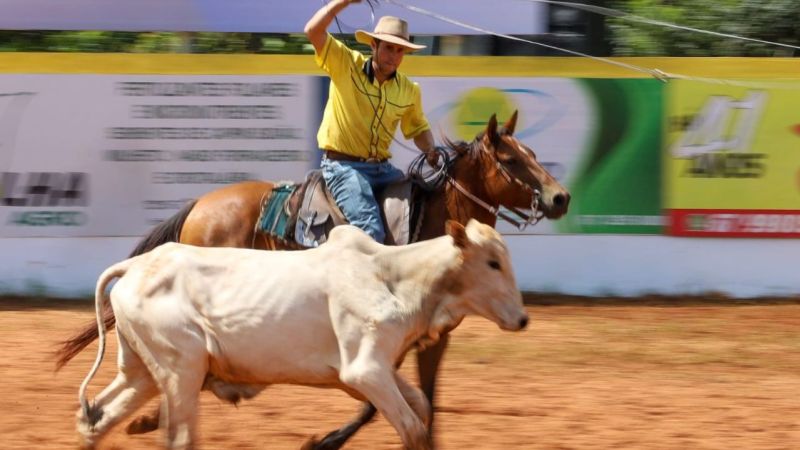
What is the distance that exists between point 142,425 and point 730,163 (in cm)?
703

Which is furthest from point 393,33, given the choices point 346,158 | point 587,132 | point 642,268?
point 642,268

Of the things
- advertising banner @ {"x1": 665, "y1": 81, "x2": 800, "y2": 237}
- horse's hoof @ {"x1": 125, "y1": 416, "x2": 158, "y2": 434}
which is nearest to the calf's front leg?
horse's hoof @ {"x1": 125, "y1": 416, "x2": 158, "y2": 434}

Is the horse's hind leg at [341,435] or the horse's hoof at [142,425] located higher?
the horse's hind leg at [341,435]

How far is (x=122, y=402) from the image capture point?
5402 millimetres

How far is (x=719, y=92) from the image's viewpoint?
1177cm

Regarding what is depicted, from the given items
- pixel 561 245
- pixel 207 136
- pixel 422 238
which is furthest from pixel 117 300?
pixel 561 245

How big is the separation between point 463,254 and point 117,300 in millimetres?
1418

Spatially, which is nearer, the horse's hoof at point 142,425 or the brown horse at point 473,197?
the horse's hoof at point 142,425

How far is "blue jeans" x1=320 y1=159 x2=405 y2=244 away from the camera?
693 centimetres

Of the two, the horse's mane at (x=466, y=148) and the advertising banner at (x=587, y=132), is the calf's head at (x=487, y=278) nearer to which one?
the horse's mane at (x=466, y=148)

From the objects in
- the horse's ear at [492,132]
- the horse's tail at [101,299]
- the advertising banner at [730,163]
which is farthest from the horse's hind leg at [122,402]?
the advertising banner at [730,163]

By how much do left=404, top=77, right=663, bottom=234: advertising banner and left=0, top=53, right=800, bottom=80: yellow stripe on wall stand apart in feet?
0.33

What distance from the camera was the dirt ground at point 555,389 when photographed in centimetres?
679

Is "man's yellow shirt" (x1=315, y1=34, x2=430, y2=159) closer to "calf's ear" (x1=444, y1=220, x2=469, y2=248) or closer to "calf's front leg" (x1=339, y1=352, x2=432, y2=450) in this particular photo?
"calf's ear" (x1=444, y1=220, x2=469, y2=248)
